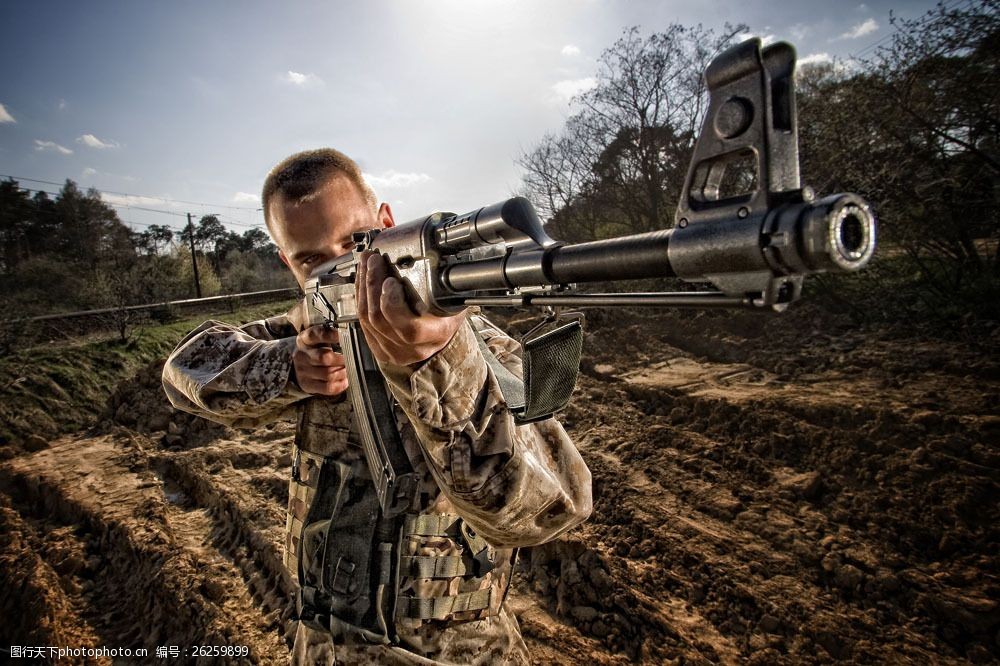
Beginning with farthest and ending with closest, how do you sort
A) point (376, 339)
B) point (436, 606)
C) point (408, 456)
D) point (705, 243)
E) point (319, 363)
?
point (319, 363) < point (408, 456) < point (436, 606) < point (376, 339) < point (705, 243)

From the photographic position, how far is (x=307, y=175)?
233 centimetres

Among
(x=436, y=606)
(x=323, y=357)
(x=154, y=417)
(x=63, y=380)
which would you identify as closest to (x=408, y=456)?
(x=436, y=606)

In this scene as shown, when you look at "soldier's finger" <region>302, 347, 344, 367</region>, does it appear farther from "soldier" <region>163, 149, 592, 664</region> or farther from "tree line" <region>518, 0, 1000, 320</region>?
"tree line" <region>518, 0, 1000, 320</region>

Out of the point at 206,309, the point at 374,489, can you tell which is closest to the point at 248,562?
the point at 374,489

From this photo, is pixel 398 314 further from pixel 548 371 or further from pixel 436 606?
pixel 436 606

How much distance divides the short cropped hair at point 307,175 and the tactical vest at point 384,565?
1252mm

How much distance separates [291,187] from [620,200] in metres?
13.4

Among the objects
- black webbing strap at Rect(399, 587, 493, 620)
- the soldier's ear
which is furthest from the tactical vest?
the soldier's ear

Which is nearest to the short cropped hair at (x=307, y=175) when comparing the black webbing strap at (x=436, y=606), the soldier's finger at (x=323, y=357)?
the soldier's finger at (x=323, y=357)

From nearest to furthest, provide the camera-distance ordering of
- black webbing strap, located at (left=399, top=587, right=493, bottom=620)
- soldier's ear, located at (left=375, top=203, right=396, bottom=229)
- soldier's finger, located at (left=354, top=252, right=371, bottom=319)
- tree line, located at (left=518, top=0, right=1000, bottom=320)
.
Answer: soldier's finger, located at (left=354, top=252, right=371, bottom=319), black webbing strap, located at (left=399, top=587, right=493, bottom=620), soldier's ear, located at (left=375, top=203, right=396, bottom=229), tree line, located at (left=518, top=0, right=1000, bottom=320)

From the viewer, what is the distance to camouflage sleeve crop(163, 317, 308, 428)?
91.0 inches

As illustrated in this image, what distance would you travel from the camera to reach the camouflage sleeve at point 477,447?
1.58m

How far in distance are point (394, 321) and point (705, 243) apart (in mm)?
1006

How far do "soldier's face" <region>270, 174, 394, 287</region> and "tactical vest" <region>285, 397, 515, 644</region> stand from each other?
967 millimetres
